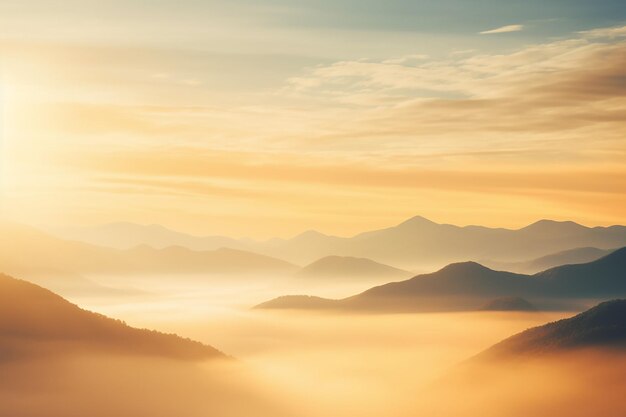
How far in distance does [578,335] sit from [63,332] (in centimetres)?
9133

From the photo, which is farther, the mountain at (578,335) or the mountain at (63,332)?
the mountain at (578,335)

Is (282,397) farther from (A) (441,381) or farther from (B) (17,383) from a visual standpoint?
(B) (17,383)

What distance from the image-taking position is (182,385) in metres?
123

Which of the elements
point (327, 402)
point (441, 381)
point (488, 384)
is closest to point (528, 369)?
point (488, 384)

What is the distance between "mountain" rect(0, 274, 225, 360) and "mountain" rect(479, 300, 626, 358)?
58.1m

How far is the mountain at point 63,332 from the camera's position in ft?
408

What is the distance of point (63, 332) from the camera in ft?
434

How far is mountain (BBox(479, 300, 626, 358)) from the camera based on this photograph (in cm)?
13838

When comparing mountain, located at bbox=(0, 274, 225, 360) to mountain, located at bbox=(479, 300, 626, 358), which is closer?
mountain, located at bbox=(0, 274, 225, 360)

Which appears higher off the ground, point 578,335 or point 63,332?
point 63,332

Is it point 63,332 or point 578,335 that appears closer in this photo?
point 63,332

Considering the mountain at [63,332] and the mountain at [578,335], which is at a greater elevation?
the mountain at [63,332]

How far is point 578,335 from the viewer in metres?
142

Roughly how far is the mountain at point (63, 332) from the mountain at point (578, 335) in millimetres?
58139
